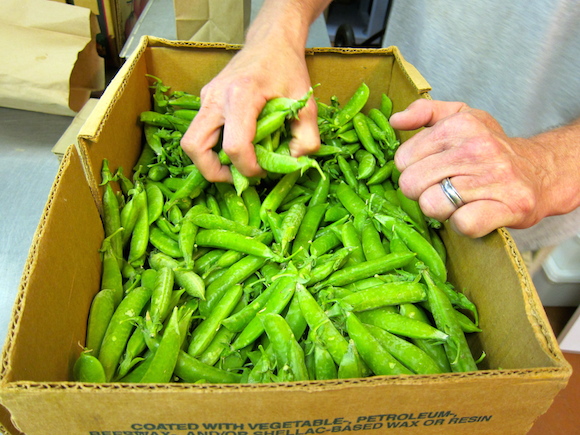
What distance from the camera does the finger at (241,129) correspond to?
1037mm

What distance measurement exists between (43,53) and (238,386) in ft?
5.84

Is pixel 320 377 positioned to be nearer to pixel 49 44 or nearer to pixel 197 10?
pixel 197 10

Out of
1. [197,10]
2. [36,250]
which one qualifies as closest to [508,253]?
[36,250]

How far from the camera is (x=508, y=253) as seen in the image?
94cm

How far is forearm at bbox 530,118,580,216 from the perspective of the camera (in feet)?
3.31

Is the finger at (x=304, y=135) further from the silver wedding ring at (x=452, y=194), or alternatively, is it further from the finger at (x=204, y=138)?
the silver wedding ring at (x=452, y=194)

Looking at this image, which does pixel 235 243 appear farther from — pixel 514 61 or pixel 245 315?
pixel 514 61

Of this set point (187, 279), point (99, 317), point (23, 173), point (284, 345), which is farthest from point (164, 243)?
point (23, 173)

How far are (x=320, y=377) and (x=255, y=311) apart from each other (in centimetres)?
24

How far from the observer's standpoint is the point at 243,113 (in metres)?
1.06

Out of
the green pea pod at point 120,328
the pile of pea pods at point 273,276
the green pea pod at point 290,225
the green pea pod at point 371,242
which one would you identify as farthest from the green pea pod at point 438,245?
the green pea pod at point 120,328

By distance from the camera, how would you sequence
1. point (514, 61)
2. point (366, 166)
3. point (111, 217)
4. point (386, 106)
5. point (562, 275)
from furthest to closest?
point (562, 275), point (386, 106), point (366, 166), point (514, 61), point (111, 217)

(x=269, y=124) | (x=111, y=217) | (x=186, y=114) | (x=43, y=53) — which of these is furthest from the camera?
(x=43, y=53)

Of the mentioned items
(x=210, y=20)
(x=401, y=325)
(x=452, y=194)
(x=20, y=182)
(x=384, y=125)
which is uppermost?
(x=210, y=20)
